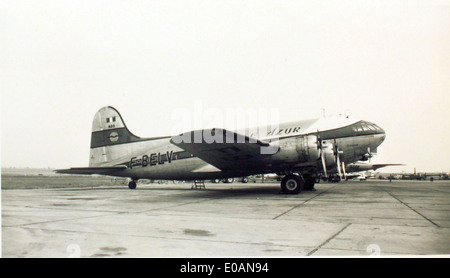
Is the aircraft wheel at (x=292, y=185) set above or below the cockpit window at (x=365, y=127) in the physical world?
below

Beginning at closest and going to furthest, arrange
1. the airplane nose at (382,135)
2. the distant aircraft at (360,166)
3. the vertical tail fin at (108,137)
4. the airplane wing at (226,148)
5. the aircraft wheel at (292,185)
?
the airplane wing at (226,148) < the aircraft wheel at (292,185) < the airplane nose at (382,135) < the vertical tail fin at (108,137) < the distant aircraft at (360,166)

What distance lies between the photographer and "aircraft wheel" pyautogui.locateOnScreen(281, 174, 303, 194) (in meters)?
14.4

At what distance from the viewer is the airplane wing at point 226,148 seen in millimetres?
12531

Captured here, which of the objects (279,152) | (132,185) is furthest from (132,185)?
(279,152)

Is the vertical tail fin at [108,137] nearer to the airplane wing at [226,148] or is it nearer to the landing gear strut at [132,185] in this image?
the landing gear strut at [132,185]

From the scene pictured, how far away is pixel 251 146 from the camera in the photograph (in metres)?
13.7

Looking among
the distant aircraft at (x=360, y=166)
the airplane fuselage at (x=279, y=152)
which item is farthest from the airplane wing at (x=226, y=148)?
the distant aircraft at (x=360, y=166)

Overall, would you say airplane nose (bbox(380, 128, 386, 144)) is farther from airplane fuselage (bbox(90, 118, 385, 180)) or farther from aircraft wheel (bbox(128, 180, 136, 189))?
aircraft wheel (bbox(128, 180, 136, 189))

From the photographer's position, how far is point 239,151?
46.5 ft

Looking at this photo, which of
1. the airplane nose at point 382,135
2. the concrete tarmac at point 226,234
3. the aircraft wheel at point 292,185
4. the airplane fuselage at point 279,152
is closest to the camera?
the concrete tarmac at point 226,234

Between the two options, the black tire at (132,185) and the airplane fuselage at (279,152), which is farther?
the black tire at (132,185)
